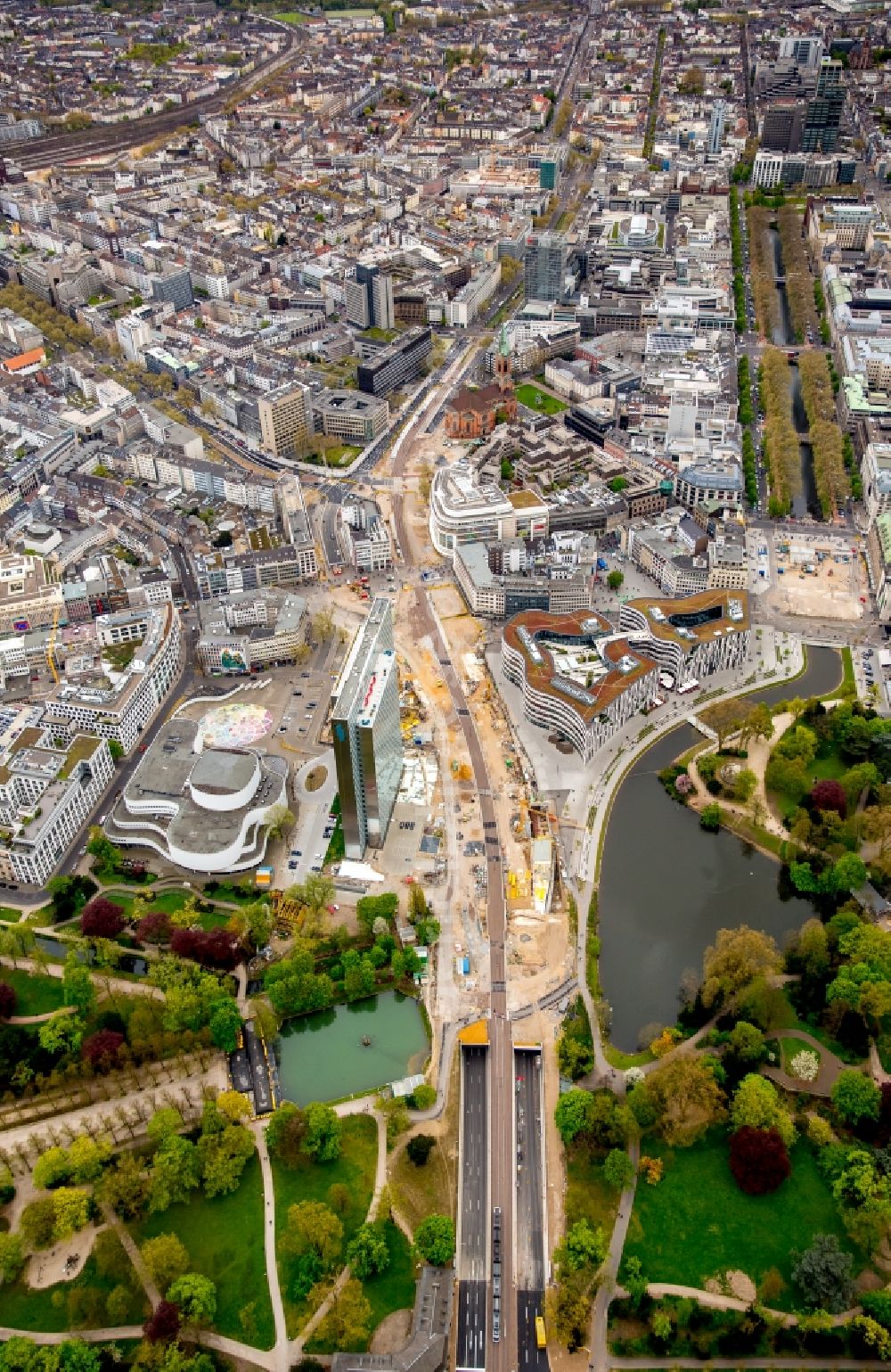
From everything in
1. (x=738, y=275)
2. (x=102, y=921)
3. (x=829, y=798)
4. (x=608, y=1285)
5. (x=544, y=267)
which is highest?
(x=544, y=267)

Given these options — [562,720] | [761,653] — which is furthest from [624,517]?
[562,720]

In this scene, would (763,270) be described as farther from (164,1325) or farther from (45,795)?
(164,1325)

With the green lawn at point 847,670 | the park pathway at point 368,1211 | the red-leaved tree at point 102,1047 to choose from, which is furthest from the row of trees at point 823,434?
the red-leaved tree at point 102,1047

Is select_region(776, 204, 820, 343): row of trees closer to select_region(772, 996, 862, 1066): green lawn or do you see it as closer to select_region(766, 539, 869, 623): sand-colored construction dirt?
select_region(766, 539, 869, 623): sand-colored construction dirt

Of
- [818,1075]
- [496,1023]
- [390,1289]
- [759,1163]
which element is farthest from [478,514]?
[390,1289]

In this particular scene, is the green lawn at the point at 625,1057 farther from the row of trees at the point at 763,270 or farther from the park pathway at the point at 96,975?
the row of trees at the point at 763,270

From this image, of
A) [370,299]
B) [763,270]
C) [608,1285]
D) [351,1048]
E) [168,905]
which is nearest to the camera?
[608,1285]

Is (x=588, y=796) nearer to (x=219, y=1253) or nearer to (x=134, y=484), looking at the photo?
(x=219, y=1253)
